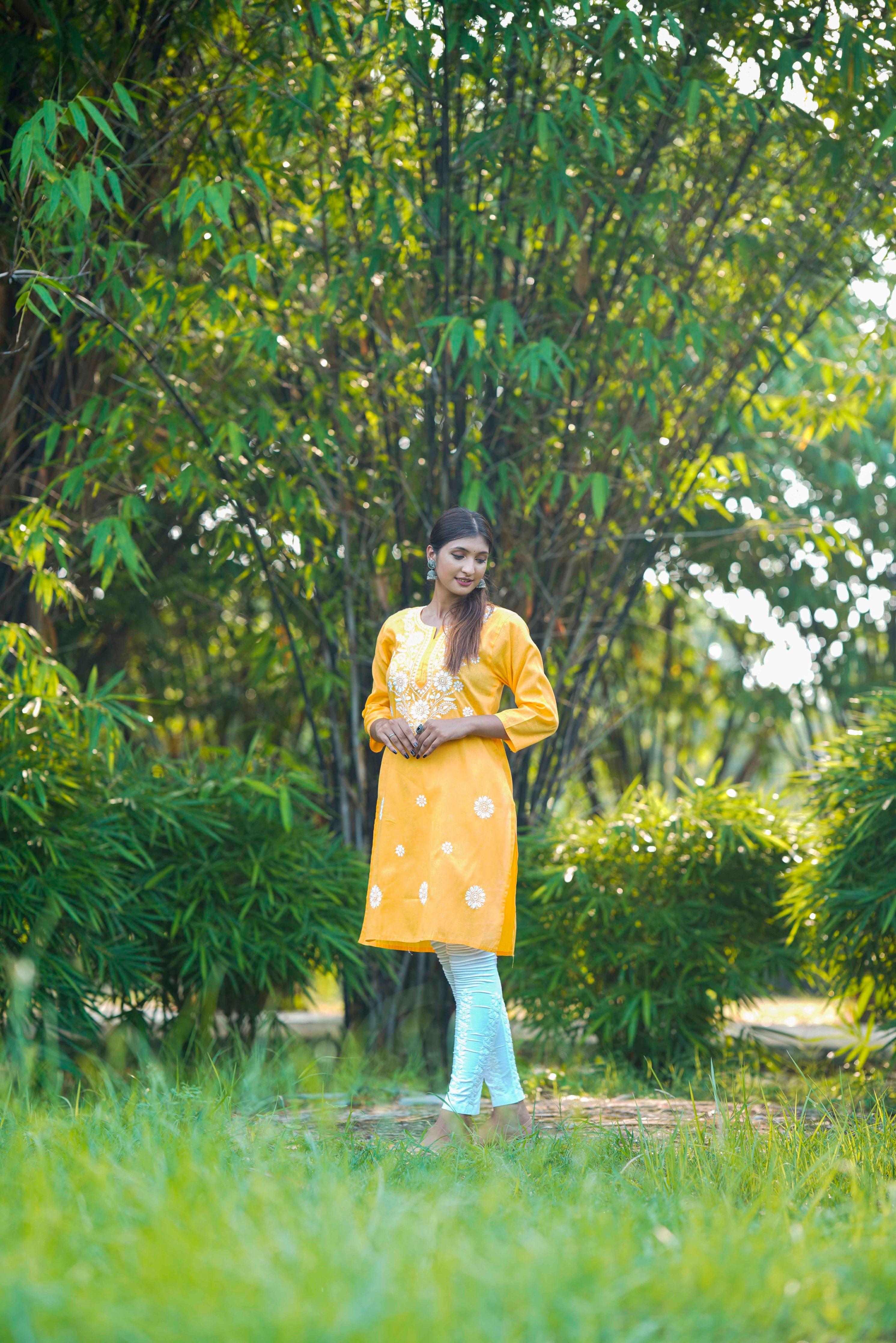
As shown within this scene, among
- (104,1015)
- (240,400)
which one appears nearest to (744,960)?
(104,1015)

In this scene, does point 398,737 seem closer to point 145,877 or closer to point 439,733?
point 439,733

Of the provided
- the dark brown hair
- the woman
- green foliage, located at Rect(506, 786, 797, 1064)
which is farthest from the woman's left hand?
green foliage, located at Rect(506, 786, 797, 1064)

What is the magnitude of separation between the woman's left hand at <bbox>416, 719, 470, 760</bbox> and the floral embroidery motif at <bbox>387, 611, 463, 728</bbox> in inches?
2.7

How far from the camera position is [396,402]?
3.32m

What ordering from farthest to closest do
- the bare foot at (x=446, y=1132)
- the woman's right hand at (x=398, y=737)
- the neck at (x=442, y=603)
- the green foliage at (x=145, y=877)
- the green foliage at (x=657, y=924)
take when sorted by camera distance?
the green foliage at (x=657, y=924)
the green foliage at (x=145, y=877)
the neck at (x=442, y=603)
the woman's right hand at (x=398, y=737)
the bare foot at (x=446, y=1132)

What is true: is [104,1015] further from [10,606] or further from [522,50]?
[522,50]

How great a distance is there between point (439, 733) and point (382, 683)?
0.28 metres

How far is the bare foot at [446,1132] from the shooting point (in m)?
1.88

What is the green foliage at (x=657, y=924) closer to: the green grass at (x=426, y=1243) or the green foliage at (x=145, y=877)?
the green foliage at (x=145, y=877)

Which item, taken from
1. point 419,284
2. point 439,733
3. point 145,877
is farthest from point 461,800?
point 419,284

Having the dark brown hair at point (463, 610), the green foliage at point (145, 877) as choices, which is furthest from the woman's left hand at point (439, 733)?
the green foliage at point (145, 877)

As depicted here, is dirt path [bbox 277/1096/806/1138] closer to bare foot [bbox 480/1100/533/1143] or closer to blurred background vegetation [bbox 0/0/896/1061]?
bare foot [bbox 480/1100/533/1143]

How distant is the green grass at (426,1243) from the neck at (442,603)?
0.92 metres

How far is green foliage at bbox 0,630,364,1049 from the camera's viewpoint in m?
2.56
